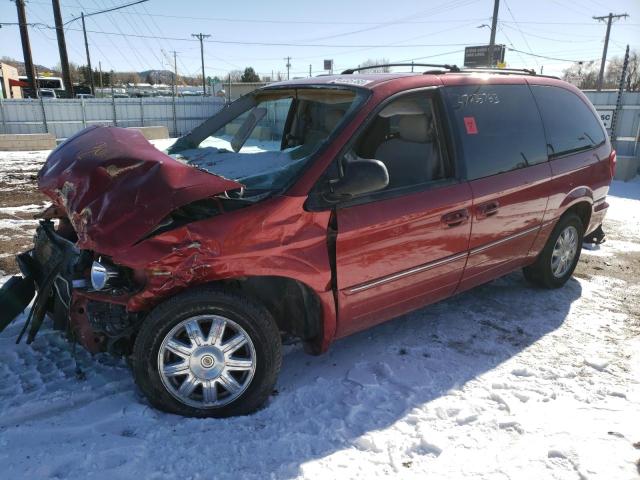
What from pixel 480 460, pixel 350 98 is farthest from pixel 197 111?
pixel 480 460

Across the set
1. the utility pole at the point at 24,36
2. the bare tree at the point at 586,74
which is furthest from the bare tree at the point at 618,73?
the utility pole at the point at 24,36

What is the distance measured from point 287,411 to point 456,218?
65.7 inches

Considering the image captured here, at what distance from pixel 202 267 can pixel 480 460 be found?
5.67 feet

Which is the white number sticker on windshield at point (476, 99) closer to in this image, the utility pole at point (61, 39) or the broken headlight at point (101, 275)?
the broken headlight at point (101, 275)

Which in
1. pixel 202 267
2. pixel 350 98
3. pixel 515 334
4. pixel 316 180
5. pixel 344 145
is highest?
pixel 350 98

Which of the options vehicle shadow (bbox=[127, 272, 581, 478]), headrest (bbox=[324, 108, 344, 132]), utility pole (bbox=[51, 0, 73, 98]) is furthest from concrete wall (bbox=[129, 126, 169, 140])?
vehicle shadow (bbox=[127, 272, 581, 478])

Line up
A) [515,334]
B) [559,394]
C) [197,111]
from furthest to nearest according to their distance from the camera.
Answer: [197,111] < [515,334] < [559,394]

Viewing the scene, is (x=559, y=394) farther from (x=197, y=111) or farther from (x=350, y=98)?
(x=197, y=111)

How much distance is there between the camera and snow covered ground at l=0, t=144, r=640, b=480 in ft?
7.91

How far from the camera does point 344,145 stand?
114 inches

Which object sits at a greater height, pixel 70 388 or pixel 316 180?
pixel 316 180

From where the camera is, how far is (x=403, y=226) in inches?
121

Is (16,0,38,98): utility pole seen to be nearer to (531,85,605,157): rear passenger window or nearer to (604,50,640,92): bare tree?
(531,85,605,157): rear passenger window

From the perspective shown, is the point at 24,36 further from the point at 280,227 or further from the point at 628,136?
the point at 280,227
